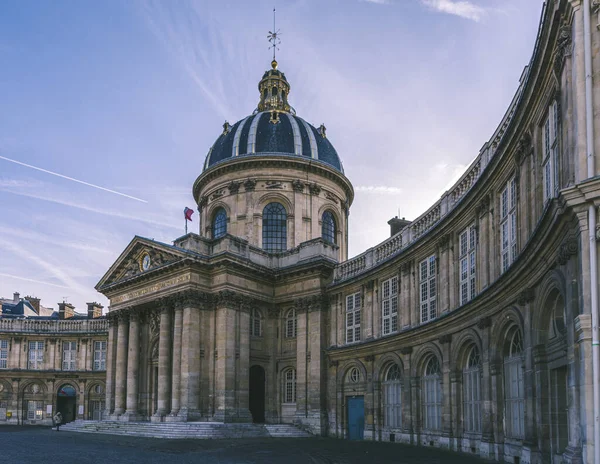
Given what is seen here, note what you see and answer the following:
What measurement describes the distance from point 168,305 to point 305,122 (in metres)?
19.5

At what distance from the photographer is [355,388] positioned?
36.8 metres

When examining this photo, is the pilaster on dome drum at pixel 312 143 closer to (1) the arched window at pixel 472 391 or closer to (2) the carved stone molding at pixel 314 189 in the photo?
(2) the carved stone molding at pixel 314 189

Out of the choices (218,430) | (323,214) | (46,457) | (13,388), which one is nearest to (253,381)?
(218,430)

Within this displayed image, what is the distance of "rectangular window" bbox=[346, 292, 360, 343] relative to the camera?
37219mm

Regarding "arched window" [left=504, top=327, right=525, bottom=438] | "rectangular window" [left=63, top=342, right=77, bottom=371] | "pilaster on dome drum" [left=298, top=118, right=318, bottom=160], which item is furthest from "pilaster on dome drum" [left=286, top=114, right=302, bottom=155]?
"rectangular window" [left=63, top=342, right=77, bottom=371]

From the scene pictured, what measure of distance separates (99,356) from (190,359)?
26407 mm

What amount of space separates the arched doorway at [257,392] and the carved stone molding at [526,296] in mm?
24845

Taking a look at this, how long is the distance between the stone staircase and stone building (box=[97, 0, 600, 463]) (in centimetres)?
128

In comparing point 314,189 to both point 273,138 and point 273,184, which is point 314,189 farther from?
point 273,138

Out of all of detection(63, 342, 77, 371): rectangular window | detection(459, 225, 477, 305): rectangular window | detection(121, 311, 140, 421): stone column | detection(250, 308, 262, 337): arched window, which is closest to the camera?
detection(459, 225, 477, 305): rectangular window

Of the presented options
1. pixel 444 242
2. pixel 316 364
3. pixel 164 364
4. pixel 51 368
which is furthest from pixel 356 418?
pixel 51 368

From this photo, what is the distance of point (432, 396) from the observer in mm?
29938

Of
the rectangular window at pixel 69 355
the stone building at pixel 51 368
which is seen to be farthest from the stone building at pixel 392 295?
the rectangular window at pixel 69 355

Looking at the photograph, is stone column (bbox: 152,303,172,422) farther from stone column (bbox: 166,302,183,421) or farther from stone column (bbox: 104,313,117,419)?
stone column (bbox: 104,313,117,419)
